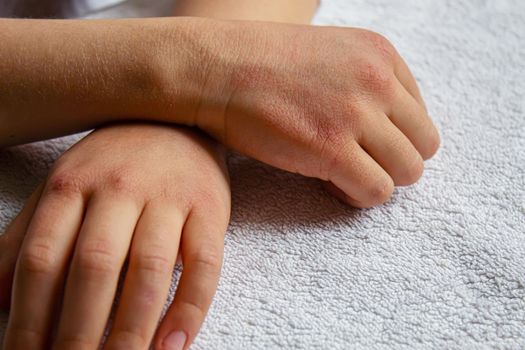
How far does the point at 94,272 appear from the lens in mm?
448

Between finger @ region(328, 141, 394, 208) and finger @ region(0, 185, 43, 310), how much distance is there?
0.76 feet

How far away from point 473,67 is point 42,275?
50 centimetres

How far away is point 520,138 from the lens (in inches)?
26.1

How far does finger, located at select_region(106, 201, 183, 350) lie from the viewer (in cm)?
45

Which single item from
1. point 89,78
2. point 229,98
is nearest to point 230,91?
point 229,98

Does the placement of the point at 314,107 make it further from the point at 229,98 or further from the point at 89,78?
the point at 89,78

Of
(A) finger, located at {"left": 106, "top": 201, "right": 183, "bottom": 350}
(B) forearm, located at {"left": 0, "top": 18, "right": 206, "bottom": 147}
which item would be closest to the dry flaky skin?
(B) forearm, located at {"left": 0, "top": 18, "right": 206, "bottom": 147}

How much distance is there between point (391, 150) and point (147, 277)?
0.23 m

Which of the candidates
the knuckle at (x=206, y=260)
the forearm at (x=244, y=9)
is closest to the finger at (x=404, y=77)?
the forearm at (x=244, y=9)

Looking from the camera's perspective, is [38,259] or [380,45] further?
[380,45]

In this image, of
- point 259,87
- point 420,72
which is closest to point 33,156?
point 259,87

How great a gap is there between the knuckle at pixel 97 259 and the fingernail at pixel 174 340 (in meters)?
0.06

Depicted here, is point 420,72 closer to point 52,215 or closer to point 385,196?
point 385,196

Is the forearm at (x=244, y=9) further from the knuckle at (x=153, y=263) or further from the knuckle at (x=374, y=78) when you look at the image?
the knuckle at (x=153, y=263)
